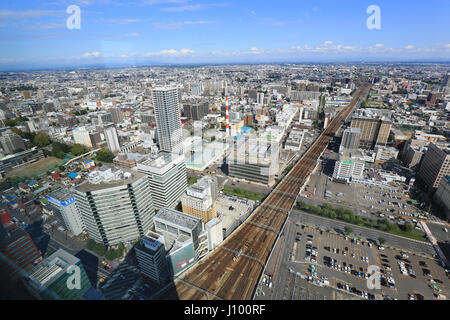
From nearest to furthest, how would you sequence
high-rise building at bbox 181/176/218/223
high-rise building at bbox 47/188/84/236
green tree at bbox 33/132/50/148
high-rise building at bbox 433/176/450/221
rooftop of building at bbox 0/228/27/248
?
rooftop of building at bbox 0/228/27/248
high-rise building at bbox 47/188/84/236
high-rise building at bbox 181/176/218/223
high-rise building at bbox 433/176/450/221
green tree at bbox 33/132/50/148

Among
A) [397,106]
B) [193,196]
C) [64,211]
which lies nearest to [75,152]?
[64,211]

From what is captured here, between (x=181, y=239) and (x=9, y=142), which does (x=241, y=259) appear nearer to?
(x=181, y=239)

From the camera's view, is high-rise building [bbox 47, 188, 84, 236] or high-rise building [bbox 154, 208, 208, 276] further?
high-rise building [bbox 47, 188, 84, 236]

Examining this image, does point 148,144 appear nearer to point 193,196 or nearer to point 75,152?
point 75,152

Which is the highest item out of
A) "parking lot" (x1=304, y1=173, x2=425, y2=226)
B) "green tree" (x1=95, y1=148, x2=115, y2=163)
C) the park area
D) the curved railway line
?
"green tree" (x1=95, y1=148, x2=115, y2=163)

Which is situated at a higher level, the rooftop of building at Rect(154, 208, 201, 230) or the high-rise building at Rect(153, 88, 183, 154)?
the high-rise building at Rect(153, 88, 183, 154)

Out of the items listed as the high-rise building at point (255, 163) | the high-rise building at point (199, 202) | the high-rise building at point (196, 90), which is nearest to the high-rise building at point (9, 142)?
the high-rise building at point (199, 202)

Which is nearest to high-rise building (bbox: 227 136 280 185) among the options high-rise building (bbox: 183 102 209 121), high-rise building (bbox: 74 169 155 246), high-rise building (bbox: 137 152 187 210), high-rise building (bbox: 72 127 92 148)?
high-rise building (bbox: 137 152 187 210)

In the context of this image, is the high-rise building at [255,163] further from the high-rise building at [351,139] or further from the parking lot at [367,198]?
the high-rise building at [351,139]

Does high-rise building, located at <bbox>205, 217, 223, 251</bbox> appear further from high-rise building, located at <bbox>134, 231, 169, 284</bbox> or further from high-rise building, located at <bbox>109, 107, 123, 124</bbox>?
high-rise building, located at <bbox>109, 107, 123, 124</bbox>
